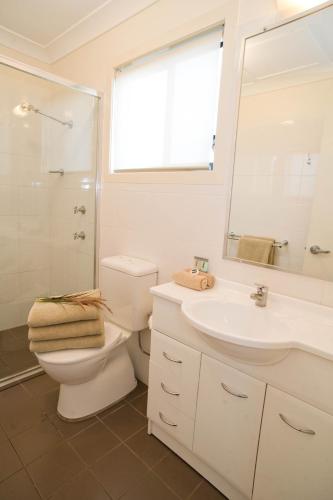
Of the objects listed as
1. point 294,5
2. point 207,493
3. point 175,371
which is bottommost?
point 207,493

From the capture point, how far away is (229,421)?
1056mm

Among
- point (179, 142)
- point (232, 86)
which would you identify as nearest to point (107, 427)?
point (179, 142)

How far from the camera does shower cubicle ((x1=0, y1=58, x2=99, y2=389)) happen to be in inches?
80.2

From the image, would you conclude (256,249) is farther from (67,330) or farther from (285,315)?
(67,330)

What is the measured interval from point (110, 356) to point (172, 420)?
56 centimetres

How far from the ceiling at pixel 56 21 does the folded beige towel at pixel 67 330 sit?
Result: 187 cm

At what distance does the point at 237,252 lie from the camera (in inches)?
52.9

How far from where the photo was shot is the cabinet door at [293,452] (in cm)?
83

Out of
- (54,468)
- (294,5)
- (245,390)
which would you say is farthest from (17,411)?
(294,5)

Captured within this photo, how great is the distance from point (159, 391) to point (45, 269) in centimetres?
165

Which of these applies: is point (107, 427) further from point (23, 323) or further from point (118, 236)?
point (23, 323)

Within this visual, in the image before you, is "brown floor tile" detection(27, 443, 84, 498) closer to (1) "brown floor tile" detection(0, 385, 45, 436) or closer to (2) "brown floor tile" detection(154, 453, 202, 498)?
(1) "brown floor tile" detection(0, 385, 45, 436)

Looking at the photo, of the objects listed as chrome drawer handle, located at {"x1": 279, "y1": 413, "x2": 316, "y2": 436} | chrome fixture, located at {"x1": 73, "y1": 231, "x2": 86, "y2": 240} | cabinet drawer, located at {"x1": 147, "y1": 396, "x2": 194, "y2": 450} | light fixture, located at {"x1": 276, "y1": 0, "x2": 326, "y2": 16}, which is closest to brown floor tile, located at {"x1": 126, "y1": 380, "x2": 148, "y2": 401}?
cabinet drawer, located at {"x1": 147, "y1": 396, "x2": 194, "y2": 450}

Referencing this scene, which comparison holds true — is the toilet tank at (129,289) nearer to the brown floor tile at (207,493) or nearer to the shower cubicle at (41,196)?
the shower cubicle at (41,196)
